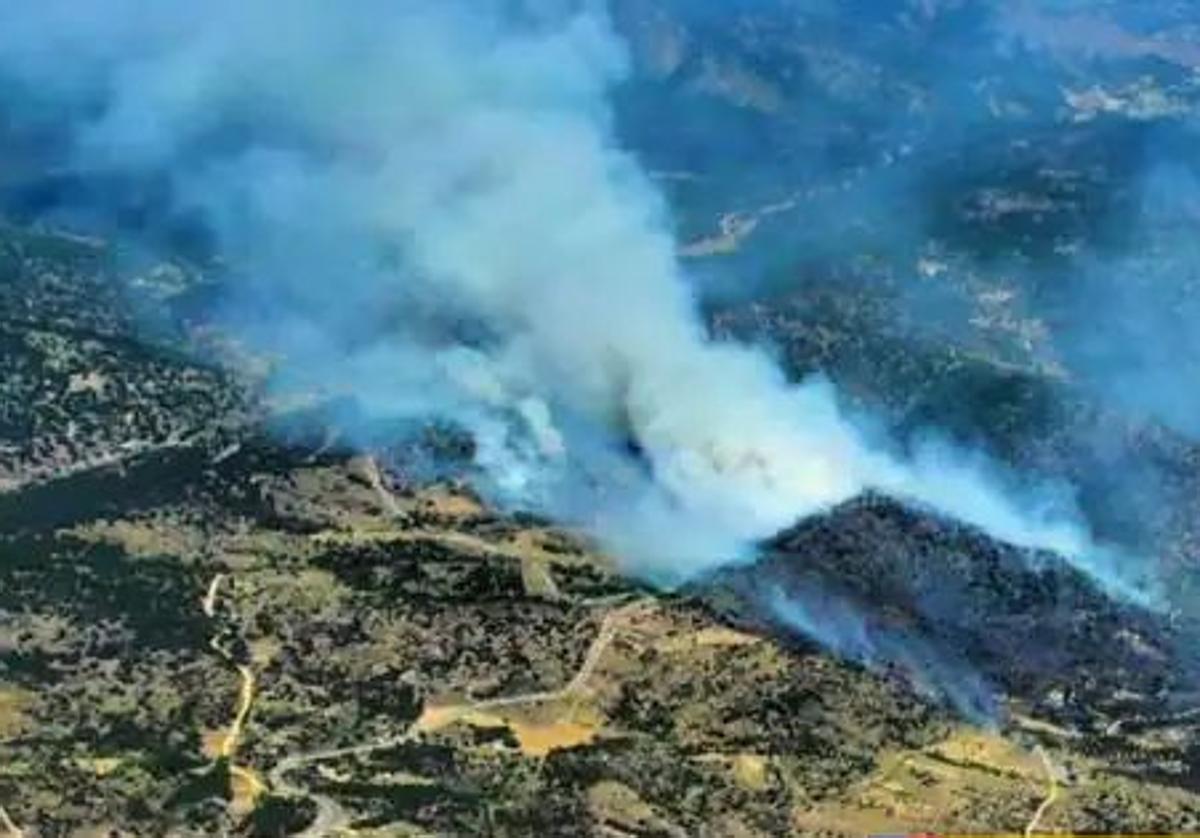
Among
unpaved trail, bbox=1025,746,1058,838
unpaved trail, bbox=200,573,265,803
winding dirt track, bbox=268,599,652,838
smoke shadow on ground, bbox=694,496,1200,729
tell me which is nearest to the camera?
winding dirt track, bbox=268,599,652,838

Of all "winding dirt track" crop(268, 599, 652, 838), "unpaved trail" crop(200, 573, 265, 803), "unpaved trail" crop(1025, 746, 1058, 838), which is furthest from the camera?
"unpaved trail" crop(200, 573, 265, 803)

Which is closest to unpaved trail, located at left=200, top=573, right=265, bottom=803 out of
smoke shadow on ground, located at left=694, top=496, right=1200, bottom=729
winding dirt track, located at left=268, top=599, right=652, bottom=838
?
winding dirt track, located at left=268, top=599, right=652, bottom=838

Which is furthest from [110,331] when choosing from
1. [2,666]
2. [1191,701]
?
[1191,701]

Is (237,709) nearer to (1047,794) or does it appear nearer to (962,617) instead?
(962,617)

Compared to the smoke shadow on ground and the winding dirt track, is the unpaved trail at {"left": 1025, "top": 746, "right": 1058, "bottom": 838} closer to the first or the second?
the smoke shadow on ground

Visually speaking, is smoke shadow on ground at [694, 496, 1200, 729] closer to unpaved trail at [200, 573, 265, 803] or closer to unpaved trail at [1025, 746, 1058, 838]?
unpaved trail at [1025, 746, 1058, 838]

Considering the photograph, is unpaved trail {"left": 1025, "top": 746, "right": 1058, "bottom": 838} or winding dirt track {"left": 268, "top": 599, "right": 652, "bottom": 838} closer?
winding dirt track {"left": 268, "top": 599, "right": 652, "bottom": 838}

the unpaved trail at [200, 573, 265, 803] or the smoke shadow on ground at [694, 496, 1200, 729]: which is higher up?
the smoke shadow on ground at [694, 496, 1200, 729]

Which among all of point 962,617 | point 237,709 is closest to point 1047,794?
point 962,617

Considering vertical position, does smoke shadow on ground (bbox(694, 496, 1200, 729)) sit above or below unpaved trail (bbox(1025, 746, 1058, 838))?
above

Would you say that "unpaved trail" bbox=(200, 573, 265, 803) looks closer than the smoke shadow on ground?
Yes

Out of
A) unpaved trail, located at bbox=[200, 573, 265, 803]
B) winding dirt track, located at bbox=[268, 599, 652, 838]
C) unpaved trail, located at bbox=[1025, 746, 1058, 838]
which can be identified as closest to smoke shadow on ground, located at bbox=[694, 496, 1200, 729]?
unpaved trail, located at bbox=[1025, 746, 1058, 838]

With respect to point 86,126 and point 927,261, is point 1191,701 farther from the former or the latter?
point 86,126

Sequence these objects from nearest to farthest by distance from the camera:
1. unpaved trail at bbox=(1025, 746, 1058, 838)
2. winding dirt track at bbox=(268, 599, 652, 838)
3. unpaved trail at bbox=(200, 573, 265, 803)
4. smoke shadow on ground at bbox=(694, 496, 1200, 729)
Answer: winding dirt track at bbox=(268, 599, 652, 838), unpaved trail at bbox=(1025, 746, 1058, 838), unpaved trail at bbox=(200, 573, 265, 803), smoke shadow on ground at bbox=(694, 496, 1200, 729)
